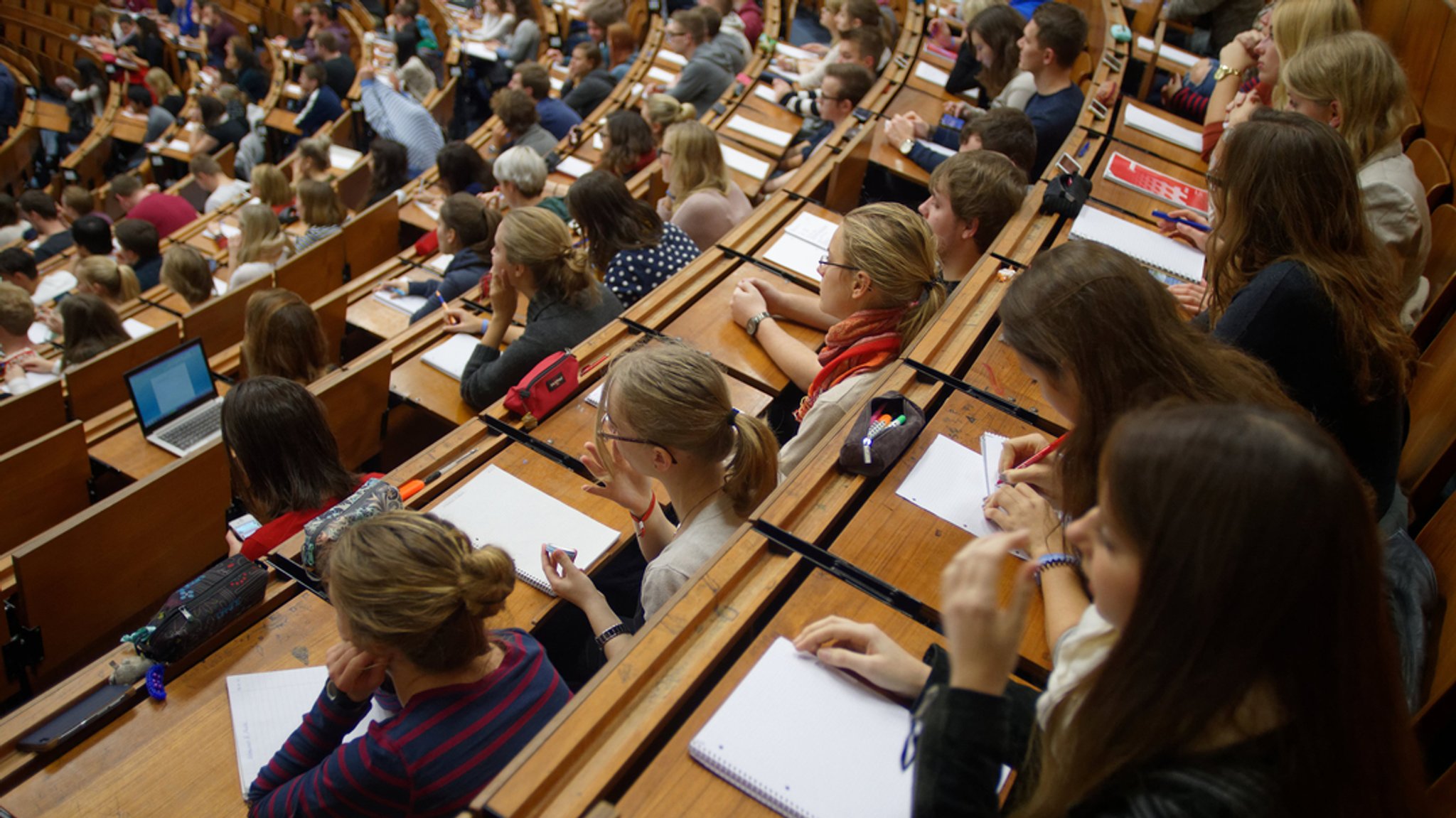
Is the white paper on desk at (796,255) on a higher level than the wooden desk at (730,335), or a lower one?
higher

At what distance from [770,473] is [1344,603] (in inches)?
35.7

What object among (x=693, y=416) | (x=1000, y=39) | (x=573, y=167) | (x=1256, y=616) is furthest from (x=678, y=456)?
(x=573, y=167)

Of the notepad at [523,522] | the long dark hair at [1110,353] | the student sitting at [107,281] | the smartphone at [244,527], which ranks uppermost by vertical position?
the long dark hair at [1110,353]

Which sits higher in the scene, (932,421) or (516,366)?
(932,421)

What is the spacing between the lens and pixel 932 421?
164 centimetres

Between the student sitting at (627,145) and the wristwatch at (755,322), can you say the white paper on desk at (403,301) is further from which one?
the wristwatch at (755,322)

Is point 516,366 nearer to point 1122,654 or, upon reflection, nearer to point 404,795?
point 404,795

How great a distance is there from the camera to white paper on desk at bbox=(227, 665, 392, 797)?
4.26ft

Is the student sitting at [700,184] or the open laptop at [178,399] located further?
the student sitting at [700,184]

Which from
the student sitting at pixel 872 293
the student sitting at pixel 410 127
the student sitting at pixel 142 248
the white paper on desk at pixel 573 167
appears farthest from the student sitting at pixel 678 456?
the student sitting at pixel 410 127

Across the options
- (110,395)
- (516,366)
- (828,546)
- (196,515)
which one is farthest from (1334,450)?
(110,395)

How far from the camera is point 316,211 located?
4.11 meters

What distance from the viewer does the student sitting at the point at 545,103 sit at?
4.88 m

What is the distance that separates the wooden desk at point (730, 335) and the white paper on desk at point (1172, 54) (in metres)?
2.55
